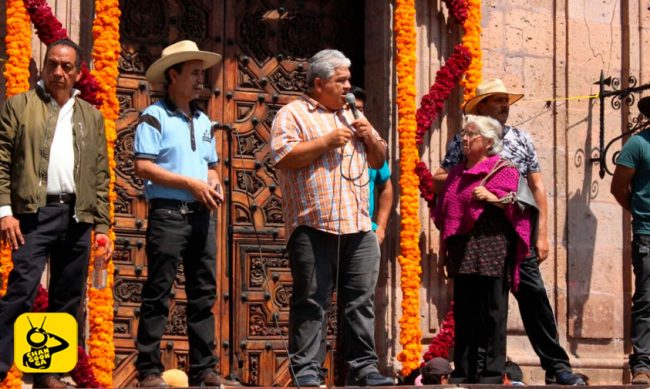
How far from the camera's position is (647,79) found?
13.1 m

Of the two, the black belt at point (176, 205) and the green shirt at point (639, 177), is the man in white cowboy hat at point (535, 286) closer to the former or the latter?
the green shirt at point (639, 177)

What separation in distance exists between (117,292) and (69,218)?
2.77 metres

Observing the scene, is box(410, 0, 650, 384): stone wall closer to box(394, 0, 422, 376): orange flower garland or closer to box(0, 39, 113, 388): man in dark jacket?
box(394, 0, 422, 376): orange flower garland

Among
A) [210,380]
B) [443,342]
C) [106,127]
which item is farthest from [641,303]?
[106,127]

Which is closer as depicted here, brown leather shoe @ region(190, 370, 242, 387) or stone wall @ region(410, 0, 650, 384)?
brown leather shoe @ region(190, 370, 242, 387)

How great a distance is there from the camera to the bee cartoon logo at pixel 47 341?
7.86 metres

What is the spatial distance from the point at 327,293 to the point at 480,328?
1306 mm

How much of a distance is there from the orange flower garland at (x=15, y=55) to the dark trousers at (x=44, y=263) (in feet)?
5.55

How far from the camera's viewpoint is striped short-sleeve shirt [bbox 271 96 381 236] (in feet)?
28.4

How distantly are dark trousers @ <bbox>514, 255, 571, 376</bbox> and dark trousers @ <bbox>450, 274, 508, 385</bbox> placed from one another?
361 millimetres

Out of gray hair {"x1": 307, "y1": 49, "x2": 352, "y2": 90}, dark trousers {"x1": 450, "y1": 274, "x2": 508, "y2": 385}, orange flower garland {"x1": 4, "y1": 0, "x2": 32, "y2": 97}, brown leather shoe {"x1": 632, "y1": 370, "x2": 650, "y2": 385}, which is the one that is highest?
orange flower garland {"x1": 4, "y1": 0, "x2": 32, "y2": 97}

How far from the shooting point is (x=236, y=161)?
11.9 m

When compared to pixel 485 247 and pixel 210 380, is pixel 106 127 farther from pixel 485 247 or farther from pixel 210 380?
pixel 485 247

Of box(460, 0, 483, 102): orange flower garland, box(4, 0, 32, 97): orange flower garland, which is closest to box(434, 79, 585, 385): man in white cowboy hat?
box(460, 0, 483, 102): orange flower garland
